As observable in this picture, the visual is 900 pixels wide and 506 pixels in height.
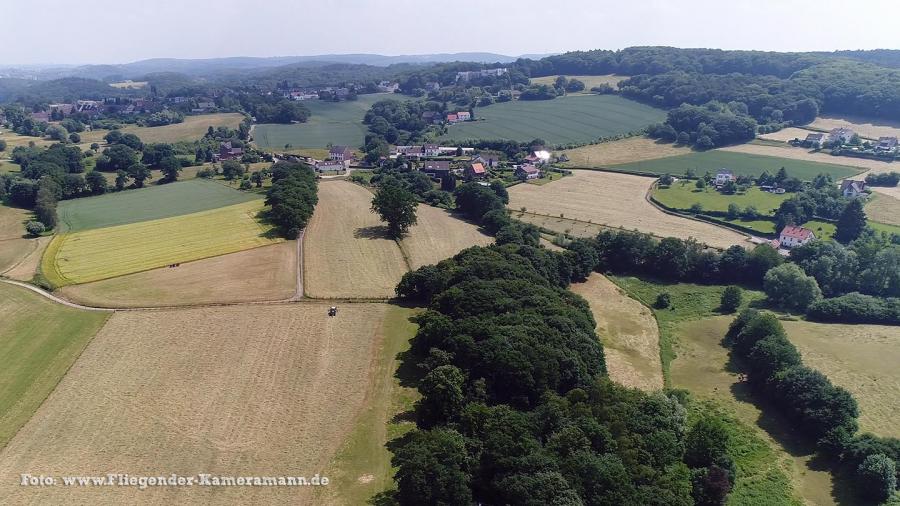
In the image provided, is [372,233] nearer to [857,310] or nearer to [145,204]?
[145,204]

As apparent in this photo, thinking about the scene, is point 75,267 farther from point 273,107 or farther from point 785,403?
point 273,107

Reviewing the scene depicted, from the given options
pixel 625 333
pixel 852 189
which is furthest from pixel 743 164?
pixel 625 333

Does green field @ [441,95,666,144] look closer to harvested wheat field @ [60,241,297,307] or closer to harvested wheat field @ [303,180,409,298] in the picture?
harvested wheat field @ [303,180,409,298]

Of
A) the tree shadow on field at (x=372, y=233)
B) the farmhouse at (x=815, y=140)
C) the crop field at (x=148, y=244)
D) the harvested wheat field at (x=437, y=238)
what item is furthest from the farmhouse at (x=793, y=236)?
the crop field at (x=148, y=244)

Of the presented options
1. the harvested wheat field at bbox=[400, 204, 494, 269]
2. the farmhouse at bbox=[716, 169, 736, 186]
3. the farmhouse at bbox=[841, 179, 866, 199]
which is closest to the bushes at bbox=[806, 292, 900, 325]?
the harvested wheat field at bbox=[400, 204, 494, 269]

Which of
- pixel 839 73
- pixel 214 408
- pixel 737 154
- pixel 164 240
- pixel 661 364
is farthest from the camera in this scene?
pixel 839 73

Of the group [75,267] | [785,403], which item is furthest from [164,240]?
[785,403]

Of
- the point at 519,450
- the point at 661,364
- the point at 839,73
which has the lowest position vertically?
the point at 661,364
